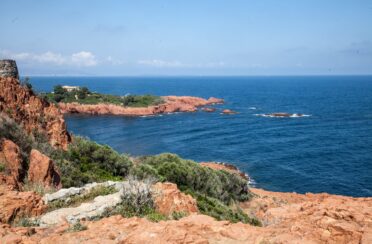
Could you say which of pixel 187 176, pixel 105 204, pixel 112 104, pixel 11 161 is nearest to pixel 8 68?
pixel 11 161

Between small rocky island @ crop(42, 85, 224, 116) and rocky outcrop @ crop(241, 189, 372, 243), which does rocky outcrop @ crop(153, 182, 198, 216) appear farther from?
small rocky island @ crop(42, 85, 224, 116)

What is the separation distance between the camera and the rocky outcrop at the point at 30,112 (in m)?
22.0

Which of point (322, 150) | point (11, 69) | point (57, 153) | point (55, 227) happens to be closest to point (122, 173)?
point (57, 153)

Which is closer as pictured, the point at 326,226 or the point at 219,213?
the point at 326,226

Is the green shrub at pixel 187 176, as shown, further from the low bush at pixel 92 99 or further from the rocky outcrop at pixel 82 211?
the low bush at pixel 92 99

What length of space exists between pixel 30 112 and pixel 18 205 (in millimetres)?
13125

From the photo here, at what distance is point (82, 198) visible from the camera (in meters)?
13.8

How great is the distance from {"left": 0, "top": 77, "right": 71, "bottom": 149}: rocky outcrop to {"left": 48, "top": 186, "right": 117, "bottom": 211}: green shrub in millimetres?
9863

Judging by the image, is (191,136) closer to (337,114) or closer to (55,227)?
(337,114)

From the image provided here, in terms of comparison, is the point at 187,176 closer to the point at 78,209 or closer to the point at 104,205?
the point at 104,205

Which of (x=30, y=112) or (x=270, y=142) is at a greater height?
(x=30, y=112)

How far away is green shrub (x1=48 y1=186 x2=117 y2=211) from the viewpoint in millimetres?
12938

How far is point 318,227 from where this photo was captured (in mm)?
9312

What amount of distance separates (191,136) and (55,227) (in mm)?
60147
